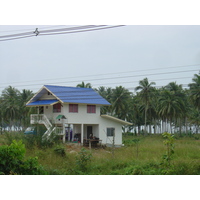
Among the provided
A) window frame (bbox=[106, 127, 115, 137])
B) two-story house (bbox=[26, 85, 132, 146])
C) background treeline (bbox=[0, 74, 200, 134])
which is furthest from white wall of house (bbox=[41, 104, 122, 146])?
background treeline (bbox=[0, 74, 200, 134])

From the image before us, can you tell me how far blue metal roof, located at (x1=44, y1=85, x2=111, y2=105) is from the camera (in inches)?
1240

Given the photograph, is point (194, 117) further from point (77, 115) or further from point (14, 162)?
point (14, 162)

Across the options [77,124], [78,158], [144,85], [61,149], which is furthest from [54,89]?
[144,85]

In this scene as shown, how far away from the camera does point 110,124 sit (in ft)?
112

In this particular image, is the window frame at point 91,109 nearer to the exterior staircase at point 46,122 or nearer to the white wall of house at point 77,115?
the white wall of house at point 77,115

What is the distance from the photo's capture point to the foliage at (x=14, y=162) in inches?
487

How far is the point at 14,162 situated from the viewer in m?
12.5

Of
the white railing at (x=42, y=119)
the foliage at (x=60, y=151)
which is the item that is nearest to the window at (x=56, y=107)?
the white railing at (x=42, y=119)

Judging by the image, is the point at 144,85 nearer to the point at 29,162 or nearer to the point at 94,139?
the point at 94,139

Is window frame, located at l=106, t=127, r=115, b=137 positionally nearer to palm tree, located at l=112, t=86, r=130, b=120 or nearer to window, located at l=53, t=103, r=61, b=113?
window, located at l=53, t=103, r=61, b=113

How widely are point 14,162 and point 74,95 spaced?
67.4 ft

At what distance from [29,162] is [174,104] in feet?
144

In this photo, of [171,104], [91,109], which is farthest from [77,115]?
[171,104]

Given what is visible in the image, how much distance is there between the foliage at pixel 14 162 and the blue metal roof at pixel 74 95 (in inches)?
701
